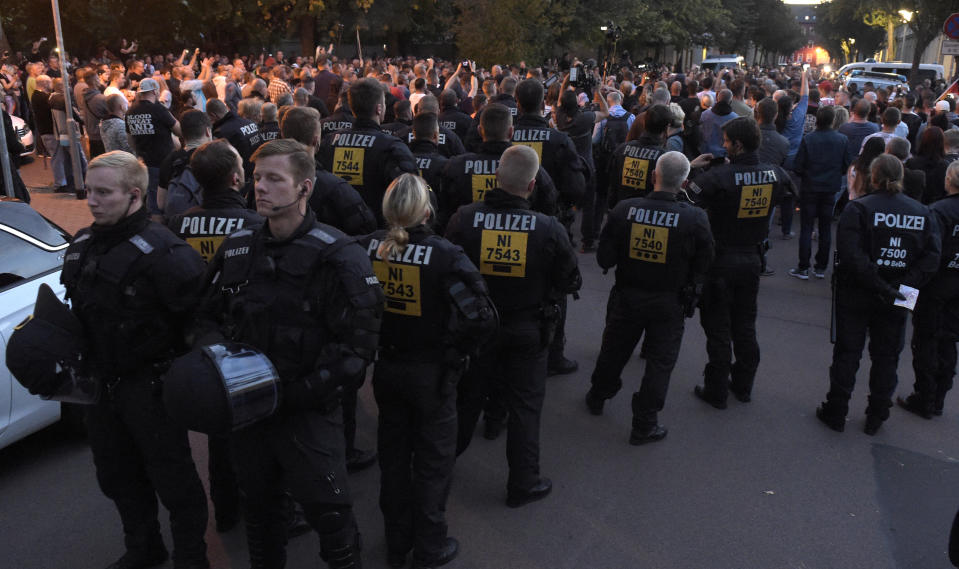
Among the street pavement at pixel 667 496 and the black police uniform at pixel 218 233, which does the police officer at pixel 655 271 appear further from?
the black police uniform at pixel 218 233

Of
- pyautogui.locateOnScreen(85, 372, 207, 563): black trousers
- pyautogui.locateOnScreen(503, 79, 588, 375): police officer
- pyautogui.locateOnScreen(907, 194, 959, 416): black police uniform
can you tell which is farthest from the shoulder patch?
pyautogui.locateOnScreen(907, 194, 959, 416): black police uniform

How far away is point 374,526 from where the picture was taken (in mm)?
4324

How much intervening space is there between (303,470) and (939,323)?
488 centimetres

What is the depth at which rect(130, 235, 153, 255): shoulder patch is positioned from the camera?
3.34m

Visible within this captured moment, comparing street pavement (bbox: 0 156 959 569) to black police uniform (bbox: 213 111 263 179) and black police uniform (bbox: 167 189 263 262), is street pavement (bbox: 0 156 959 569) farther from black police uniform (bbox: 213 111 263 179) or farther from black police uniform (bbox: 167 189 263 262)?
black police uniform (bbox: 213 111 263 179)

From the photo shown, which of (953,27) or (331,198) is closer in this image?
(331,198)

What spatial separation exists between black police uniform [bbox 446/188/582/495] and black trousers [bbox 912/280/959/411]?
3046mm

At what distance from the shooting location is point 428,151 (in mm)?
6527

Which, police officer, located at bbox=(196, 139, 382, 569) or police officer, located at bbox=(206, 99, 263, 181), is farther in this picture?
police officer, located at bbox=(206, 99, 263, 181)

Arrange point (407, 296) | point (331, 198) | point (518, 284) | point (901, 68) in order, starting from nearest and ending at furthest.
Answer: point (407, 296) → point (518, 284) → point (331, 198) → point (901, 68)

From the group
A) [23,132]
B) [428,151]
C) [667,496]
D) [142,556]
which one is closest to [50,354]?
[142,556]

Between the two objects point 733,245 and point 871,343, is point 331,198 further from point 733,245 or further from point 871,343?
point 871,343

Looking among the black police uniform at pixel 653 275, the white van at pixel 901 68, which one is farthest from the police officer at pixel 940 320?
the white van at pixel 901 68

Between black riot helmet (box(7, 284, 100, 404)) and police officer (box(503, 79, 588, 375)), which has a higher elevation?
police officer (box(503, 79, 588, 375))
